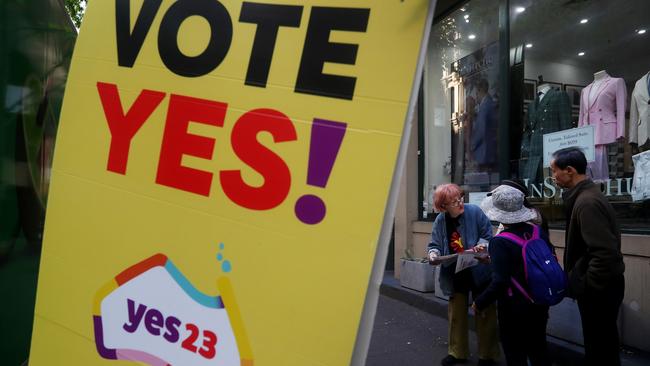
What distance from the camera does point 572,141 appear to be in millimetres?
5523

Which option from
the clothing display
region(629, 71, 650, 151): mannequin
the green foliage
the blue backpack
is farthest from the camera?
the green foliage

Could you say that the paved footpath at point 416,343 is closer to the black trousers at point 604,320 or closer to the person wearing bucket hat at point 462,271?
the person wearing bucket hat at point 462,271

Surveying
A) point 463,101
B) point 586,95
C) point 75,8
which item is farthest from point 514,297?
point 75,8

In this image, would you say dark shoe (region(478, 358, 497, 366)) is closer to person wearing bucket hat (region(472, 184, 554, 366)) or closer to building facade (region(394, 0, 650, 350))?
building facade (region(394, 0, 650, 350))

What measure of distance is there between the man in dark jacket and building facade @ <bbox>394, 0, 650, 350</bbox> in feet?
5.26

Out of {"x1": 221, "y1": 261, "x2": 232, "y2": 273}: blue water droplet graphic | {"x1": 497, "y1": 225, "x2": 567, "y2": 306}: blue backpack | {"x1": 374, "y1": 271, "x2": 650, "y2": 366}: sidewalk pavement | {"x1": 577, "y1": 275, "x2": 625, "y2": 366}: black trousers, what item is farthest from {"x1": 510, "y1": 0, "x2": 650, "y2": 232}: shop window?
{"x1": 221, "y1": 261, "x2": 232, "y2": 273}: blue water droplet graphic

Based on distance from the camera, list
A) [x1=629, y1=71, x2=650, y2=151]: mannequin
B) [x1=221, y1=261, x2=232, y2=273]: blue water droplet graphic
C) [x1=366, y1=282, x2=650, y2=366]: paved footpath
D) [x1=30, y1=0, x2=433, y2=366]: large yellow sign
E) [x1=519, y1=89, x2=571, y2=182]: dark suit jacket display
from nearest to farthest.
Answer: [x1=30, y1=0, x2=433, y2=366]: large yellow sign → [x1=221, y1=261, x2=232, y2=273]: blue water droplet graphic → [x1=366, y1=282, x2=650, y2=366]: paved footpath → [x1=629, y1=71, x2=650, y2=151]: mannequin → [x1=519, y1=89, x2=571, y2=182]: dark suit jacket display

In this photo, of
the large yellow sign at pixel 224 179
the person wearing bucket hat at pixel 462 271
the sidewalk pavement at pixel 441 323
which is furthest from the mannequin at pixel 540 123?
the large yellow sign at pixel 224 179

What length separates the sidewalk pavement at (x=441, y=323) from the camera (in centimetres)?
416

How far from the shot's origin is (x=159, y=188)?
1406 mm

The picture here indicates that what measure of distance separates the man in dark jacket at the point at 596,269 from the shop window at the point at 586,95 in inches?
81.2

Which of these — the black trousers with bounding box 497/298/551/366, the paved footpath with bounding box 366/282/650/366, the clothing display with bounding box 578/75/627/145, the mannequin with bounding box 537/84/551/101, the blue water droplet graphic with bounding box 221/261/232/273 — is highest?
the mannequin with bounding box 537/84/551/101

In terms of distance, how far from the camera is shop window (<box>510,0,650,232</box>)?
487 cm

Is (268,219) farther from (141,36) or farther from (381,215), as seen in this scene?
(141,36)
